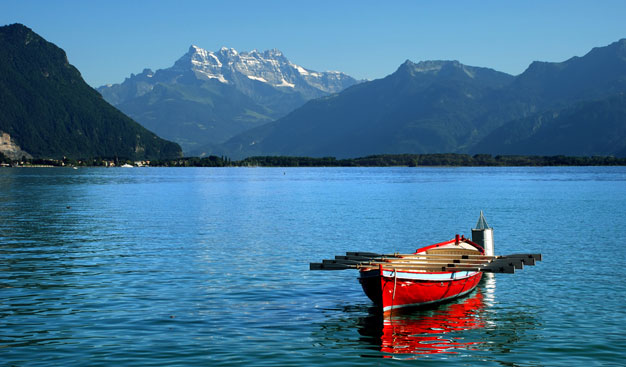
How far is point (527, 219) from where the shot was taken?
3118 inches

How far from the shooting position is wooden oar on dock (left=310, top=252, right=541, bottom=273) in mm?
31406

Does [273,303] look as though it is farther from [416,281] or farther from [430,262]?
[430,262]

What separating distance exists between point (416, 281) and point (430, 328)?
235cm

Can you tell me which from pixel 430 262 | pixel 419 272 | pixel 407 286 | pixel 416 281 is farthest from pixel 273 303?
pixel 430 262

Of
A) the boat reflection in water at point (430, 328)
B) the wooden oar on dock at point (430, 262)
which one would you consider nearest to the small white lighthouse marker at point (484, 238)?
the wooden oar on dock at point (430, 262)

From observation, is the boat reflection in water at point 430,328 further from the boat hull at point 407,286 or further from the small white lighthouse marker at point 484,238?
the small white lighthouse marker at point 484,238

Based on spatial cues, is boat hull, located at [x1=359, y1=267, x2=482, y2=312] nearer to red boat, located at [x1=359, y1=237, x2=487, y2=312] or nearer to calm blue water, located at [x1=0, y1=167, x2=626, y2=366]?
red boat, located at [x1=359, y1=237, x2=487, y2=312]

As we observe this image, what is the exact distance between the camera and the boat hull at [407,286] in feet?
96.1

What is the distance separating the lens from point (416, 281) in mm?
30266

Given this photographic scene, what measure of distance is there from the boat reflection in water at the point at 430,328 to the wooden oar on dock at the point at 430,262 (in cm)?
206

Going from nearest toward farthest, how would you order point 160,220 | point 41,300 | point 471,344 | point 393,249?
point 471,344 → point 41,300 → point 393,249 → point 160,220

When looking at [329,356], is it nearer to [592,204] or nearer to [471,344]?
[471,344]

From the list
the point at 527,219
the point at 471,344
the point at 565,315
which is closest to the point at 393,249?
the point at 565,315

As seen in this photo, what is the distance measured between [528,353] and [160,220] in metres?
59.2
